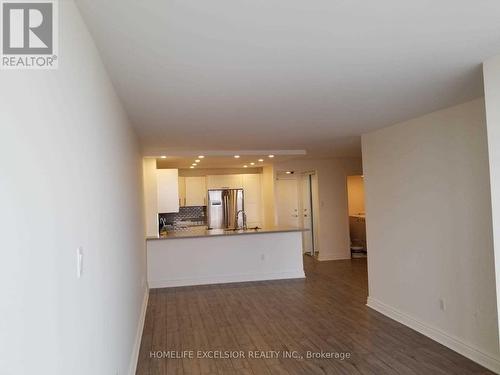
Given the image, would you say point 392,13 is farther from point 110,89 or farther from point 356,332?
point 356,332

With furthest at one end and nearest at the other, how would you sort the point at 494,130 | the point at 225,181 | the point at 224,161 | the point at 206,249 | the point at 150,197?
the point at 225,181, the point at 224,161, the point at 150,197, the point at 206,249, the point at 494,130

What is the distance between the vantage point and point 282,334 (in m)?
3.93

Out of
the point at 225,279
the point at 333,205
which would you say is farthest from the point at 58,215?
the point at 333,205

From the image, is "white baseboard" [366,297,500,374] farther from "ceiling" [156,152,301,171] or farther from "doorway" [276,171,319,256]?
"doorway" [276,171,319,256]

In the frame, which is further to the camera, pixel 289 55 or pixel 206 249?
pixel 206 249

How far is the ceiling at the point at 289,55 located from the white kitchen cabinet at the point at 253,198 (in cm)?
571

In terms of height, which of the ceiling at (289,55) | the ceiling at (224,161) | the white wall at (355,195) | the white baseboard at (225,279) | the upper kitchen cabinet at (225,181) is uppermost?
the ceiling at (224,161)

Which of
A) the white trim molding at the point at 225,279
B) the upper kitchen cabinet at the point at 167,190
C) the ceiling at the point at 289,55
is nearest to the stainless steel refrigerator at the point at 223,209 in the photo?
the upper kitchen cabinet at the point at 167,190

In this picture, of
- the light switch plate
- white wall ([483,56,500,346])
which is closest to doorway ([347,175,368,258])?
white wall ([483,56,500,346])

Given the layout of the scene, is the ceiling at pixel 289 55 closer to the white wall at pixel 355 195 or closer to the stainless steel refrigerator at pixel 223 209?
the stainless steel refrigerator at pixel 223 209

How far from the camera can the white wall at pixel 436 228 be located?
3133 mm

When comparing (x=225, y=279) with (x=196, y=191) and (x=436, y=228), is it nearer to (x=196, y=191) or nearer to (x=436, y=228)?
(x=196, y=191)

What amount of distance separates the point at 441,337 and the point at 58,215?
12.6ft

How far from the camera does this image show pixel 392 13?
5.29 ft
